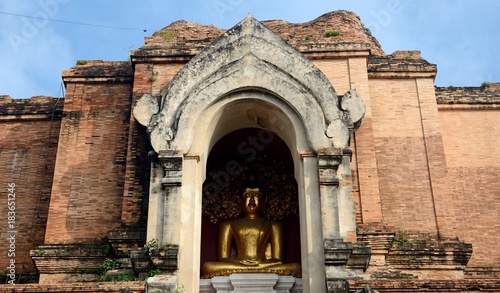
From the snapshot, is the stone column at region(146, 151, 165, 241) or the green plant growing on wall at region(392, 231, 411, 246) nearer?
the stone column at region(146, 151, 165, 241)

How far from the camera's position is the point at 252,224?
14414 millimetres

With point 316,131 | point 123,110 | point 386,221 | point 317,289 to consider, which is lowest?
point 317,289

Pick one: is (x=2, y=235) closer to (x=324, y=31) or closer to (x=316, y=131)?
(x=316, y=131)

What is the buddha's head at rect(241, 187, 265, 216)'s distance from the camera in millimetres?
14578

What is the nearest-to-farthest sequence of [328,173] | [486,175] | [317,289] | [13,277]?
1. [317,289]
2. [328,173]
3. [13,277]
4. [486,175]

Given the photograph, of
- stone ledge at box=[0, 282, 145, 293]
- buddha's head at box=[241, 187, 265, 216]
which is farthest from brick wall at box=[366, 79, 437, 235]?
stone ledge at box=[0, 282, 145, 293]

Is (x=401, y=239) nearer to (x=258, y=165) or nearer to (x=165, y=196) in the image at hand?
(x=258, y=165)

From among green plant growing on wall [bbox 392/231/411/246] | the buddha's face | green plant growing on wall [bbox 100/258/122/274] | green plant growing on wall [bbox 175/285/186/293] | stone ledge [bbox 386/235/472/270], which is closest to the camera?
green plant growing on wall [bbox 175/285/186/293]

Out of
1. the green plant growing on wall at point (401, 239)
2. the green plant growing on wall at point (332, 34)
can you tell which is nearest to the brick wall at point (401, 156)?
the green plant growing on wall at point (401, 239)

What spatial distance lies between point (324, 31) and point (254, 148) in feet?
10.8

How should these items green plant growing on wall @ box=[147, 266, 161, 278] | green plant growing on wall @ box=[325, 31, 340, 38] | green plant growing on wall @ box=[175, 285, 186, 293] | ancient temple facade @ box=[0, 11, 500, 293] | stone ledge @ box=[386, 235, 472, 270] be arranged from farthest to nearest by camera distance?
1. green plant growing on wall @ box=[325, 31, 340, 38]
2. stone ledge @ box=[386, 235, 472, 270]
3. ancient temple facade @ box=[0, 11, 500, 293]
4. green plant growing on wall @ box=[147, 266, 161, 278]
5. green plant growing on wall @ box=[175, 285, 186, 293]

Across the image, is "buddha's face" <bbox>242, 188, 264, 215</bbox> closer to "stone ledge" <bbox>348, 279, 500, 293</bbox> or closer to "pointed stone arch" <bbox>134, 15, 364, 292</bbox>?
"pointed stone arch" <bbox>134, 15, 364, 292</bbox>

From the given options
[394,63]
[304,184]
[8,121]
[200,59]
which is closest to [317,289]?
[304,184]

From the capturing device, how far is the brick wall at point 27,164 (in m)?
14.2
